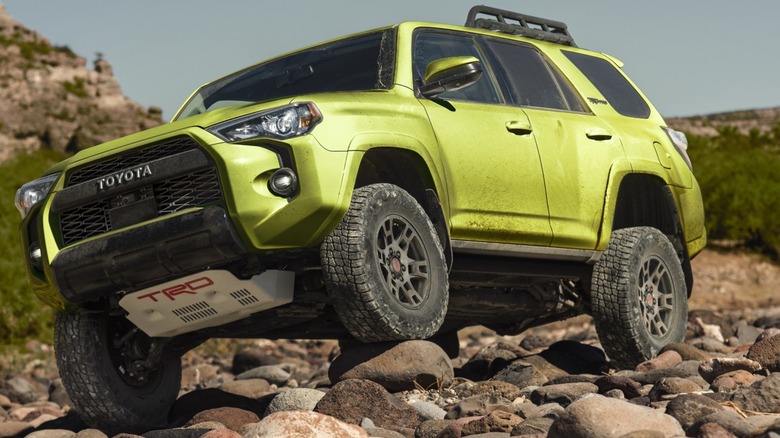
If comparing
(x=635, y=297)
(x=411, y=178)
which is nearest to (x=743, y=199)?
(x=635, y=297)

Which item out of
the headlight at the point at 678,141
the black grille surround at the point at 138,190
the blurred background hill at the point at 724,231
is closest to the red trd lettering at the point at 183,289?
the black grille surround at the point at 138,190

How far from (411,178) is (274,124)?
1.05m

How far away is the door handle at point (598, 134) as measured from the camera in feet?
25.2

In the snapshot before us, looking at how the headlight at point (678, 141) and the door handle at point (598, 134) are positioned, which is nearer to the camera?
the door handle at point (598, 134)

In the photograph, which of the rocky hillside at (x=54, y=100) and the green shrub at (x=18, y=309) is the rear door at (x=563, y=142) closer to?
the green shrub at (x=18, y=309)

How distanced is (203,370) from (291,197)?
23.8 ft

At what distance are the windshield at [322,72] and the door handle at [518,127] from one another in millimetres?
828

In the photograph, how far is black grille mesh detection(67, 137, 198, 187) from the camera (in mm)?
5758

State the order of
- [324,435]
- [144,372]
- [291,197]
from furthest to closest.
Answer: [144,372] → [291,197] → [324,435]

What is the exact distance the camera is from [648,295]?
26.3 feet

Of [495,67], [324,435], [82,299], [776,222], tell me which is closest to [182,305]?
[82,299]

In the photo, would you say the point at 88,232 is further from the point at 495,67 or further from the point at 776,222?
the point at 776,222

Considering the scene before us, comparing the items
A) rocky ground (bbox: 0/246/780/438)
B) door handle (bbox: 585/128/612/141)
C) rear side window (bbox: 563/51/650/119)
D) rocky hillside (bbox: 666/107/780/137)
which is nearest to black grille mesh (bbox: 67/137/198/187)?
rocky ground (bbox: 0/246/780/438)

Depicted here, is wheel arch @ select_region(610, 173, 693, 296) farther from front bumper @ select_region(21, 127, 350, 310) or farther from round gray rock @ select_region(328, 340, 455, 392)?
front bumper @ select_region(21, 127, 350, 310)
